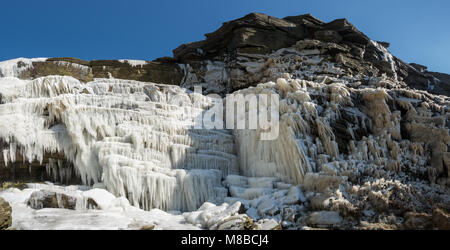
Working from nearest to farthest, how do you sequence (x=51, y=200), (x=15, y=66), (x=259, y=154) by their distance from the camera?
(x=51, y=200) → (x=259, y=154) → (x=15, y=66)

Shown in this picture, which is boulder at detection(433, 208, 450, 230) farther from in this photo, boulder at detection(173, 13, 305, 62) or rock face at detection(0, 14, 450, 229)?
boulder at detection(173, 13, 305, 62)

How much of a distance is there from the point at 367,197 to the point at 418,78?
3177 cm

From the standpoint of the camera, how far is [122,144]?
14633 millimetres

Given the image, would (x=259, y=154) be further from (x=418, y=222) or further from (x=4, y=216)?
(x=4, y=216)

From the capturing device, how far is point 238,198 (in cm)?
1329

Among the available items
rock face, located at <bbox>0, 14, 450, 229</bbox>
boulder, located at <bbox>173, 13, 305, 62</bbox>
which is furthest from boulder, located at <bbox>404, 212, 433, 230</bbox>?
boulder, located at <bbox>173, 13, 305, 62</bbox>

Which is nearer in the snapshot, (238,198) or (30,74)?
(238,198)

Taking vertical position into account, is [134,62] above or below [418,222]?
above

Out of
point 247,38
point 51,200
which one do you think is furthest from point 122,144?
point 247,38

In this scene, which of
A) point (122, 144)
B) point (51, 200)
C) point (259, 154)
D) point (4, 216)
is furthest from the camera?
point (259, 154)

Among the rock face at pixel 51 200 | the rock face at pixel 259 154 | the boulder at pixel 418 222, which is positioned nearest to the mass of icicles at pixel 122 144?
the rock face at pixel 259 154

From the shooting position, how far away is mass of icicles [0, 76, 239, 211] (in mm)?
13578
